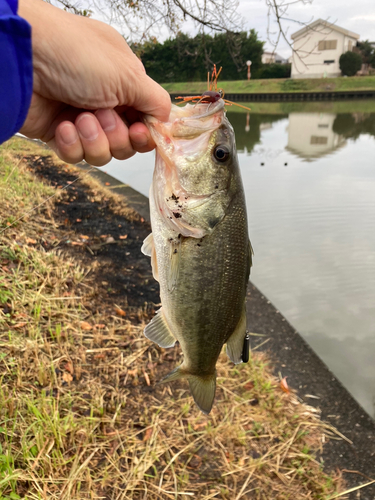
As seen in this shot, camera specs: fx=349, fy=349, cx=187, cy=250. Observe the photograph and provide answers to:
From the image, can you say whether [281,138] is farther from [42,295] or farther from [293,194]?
[42,295]

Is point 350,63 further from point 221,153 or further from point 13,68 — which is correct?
point 13,68

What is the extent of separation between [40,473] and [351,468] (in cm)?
241

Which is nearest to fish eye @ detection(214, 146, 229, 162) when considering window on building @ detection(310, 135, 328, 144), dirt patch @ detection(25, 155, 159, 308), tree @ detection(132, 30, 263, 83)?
dirt patch @ detection(25, 155, 159, 308)

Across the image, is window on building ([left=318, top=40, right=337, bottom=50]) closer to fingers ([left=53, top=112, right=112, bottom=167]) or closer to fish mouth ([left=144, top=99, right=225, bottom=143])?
fish mouth ([left=144, top=99, right=225, bottom=143])

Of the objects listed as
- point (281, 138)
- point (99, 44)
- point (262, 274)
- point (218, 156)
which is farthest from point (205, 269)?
point (281, 138)

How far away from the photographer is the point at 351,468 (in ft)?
9.45

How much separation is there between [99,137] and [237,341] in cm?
122

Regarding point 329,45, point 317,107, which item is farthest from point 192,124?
point 329,45

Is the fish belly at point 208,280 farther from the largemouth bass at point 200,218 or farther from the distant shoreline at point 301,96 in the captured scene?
the distant shoreline at point 301,96

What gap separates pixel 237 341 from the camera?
5.97 feet

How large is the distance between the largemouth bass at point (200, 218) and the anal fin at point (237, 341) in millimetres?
73

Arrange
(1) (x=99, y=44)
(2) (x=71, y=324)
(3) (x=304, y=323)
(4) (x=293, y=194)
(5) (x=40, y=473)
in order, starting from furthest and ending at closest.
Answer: (4) (x=293, y=194), (3) (x=304, y=323), (2) (x=71, y=324), (5) (x=40, y=473), (1) (x=99, y=44)

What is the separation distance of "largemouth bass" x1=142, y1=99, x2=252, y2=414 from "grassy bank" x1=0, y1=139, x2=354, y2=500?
1475 mm

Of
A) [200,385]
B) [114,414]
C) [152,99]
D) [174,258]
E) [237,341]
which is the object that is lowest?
[114,414]
